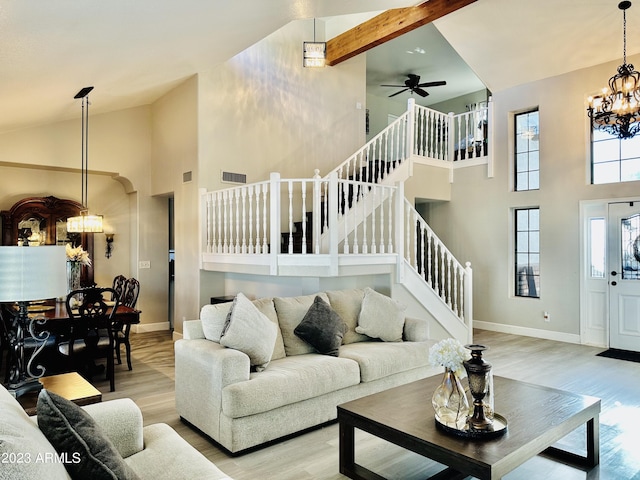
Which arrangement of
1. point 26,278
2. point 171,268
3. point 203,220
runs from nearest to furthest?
1. point 26,278
2. point 203,220
3. point 171,268

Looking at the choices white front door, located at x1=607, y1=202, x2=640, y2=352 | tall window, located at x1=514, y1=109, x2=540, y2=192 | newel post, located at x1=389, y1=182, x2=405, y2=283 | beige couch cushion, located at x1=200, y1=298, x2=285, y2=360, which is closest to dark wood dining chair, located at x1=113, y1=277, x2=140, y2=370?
beige couch cushion, located at x1=200, y1=298, x2=285, y2=360

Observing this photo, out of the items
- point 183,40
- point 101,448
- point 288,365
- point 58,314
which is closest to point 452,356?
point 288,365

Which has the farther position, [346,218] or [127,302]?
[127,302]

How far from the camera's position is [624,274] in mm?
6293

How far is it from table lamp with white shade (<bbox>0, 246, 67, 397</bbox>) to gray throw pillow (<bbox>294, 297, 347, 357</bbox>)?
2038mm

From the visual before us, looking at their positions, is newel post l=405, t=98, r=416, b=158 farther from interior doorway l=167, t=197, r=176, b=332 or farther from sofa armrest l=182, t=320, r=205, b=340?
sofa armrest l=182, t=320, r=205, b=340

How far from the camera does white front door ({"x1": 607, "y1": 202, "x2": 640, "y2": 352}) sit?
619 cm

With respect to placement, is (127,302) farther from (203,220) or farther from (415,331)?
(415,331)

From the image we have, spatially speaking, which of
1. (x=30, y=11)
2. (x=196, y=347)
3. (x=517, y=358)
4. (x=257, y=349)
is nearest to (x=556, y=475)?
(x=257, y=349)

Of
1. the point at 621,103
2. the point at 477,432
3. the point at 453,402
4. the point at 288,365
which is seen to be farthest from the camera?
the point at 621,103

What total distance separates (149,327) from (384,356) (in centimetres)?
506

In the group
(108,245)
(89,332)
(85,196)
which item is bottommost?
(89,332)

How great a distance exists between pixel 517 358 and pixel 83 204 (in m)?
6.97

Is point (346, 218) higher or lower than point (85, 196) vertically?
lower
